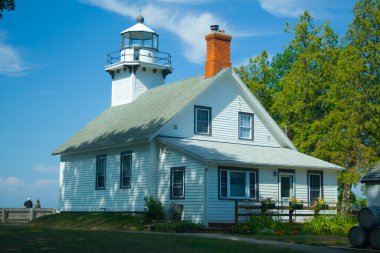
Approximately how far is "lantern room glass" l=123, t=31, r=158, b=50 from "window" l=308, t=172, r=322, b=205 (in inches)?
561

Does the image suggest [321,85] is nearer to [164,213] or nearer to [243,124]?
[243,124]

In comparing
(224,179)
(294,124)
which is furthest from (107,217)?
(294,124)

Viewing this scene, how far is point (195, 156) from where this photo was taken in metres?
24.5

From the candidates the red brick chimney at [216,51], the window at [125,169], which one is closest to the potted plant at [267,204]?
the window at [125,169]

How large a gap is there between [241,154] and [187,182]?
3098 millimetres

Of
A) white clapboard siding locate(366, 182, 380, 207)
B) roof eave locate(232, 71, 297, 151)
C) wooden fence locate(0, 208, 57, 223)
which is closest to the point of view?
roof eave locate(232, 71, 297, 151)

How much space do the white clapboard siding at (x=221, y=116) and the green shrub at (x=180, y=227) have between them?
5402mm

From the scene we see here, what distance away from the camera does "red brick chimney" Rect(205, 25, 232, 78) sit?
3014 cm

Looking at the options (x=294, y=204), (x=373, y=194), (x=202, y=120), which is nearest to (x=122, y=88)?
(x=202, y=120)

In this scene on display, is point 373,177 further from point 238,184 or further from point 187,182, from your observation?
point 187,182

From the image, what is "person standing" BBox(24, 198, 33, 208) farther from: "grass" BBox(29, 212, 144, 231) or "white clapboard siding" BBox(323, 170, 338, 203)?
"white clapboard siding" BBox(323, 170, 338, 203)

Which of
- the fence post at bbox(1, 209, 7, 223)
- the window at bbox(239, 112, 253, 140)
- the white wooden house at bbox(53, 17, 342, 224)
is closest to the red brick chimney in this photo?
the white wooden house at bbox(53, 17, 342, 224)

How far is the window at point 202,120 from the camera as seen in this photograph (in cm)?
2878

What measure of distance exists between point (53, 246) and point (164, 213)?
11588 mm
